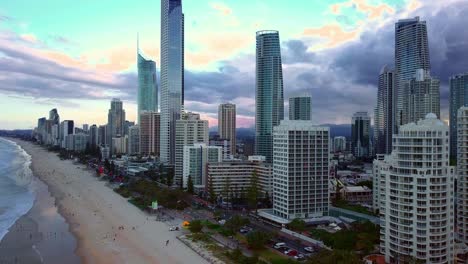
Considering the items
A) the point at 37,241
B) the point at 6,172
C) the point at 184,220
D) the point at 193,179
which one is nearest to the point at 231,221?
the point at 184,220

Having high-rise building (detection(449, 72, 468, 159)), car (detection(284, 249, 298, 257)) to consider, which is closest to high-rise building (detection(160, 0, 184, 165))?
high-rise building (detection(449, 72, 468, 159))

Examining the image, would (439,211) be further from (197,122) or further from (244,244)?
(197,122)

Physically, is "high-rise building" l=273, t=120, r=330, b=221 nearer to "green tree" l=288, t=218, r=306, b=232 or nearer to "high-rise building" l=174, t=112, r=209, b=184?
"green tree" l=288, t=218, r=306, b=232

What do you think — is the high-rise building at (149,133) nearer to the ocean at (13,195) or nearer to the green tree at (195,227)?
the ocean at (13,195)

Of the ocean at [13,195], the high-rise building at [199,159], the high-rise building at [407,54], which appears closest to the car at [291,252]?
the ocean at [13,195]

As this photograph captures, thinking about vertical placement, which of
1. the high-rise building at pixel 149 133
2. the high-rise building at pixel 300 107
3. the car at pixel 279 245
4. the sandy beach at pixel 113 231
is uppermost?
the high-rise building at pixel 300 107

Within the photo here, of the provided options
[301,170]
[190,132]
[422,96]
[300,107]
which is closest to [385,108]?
[422,96]

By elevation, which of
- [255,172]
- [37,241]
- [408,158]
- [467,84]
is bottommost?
[37,241]

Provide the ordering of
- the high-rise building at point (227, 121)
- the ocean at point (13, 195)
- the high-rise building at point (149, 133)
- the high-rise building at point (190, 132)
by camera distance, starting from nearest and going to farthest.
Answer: the ocean at point (13, 195) → the high-rise building at point (190, 132) → the high-rise building at point (227, 121) → the high-rise building at point (149, 133)
